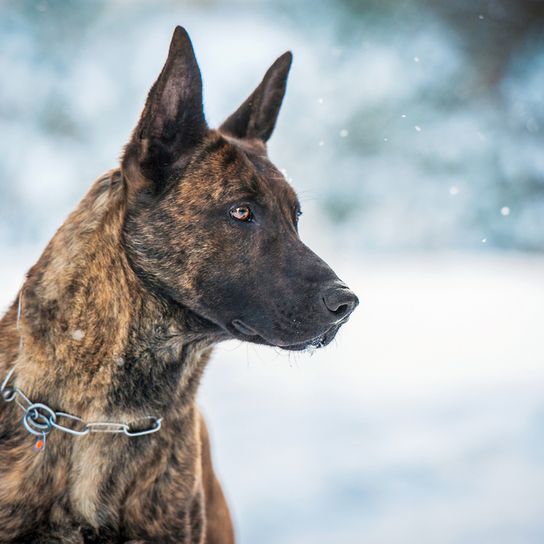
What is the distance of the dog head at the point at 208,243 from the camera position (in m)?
2.40

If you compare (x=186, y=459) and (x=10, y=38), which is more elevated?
(x=10, y=38)

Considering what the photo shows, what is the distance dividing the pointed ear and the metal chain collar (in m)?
1.38

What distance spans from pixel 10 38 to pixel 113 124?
1.59m

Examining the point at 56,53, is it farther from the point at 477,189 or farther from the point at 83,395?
the point at 83,395

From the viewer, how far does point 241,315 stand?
2465mm

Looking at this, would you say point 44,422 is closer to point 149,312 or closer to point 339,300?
point 149,312

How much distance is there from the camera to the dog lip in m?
2.47

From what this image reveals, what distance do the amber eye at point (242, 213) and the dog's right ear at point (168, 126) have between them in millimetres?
261

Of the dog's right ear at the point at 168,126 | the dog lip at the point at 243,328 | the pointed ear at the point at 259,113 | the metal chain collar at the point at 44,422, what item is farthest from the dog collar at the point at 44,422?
the pointed ear at the point at 259,113

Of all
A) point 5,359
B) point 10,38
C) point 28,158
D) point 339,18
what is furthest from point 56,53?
point 5,359

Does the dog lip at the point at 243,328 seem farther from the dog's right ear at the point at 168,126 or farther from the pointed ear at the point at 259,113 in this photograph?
the pointed ear at the point at 259,113

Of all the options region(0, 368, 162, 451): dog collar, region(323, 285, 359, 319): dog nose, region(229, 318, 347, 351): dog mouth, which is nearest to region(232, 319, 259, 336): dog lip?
region(229, 318, 347, 351): dog mouth

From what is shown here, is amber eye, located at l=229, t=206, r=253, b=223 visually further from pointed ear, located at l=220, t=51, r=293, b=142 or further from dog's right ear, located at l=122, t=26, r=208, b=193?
pointed ear, located at l=220, t=51, r=293, b=142

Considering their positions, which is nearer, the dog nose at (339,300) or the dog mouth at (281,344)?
the dog nose at (339,300)
